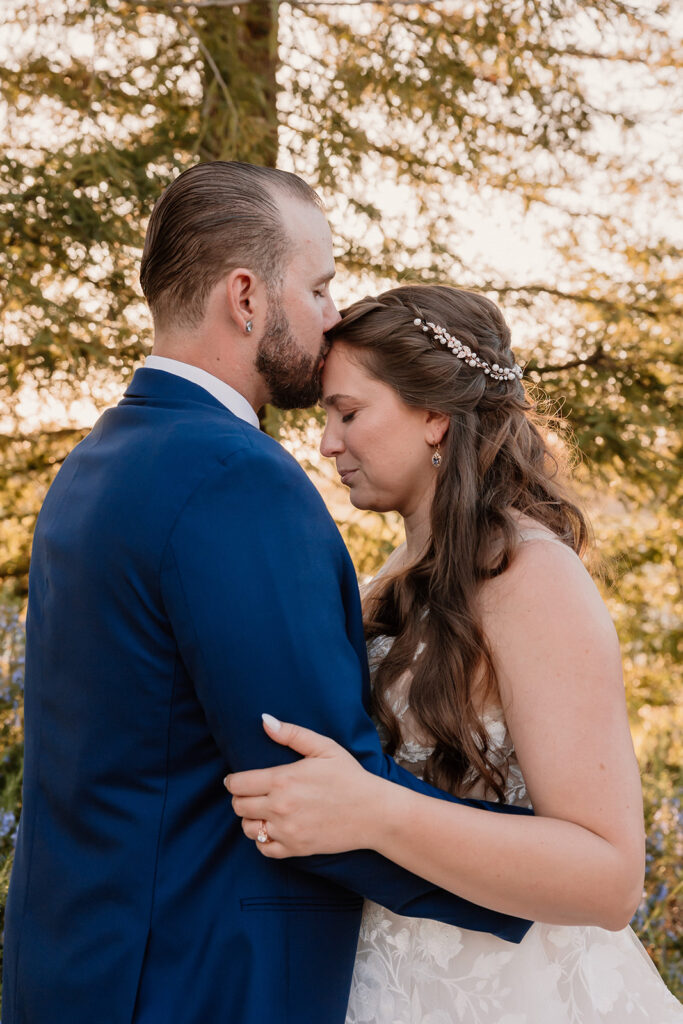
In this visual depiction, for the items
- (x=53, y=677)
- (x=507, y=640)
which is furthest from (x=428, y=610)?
(x=53, y=677)

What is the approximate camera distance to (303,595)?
1.48 m

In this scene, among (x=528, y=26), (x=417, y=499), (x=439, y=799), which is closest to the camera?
(x=439, y=799)

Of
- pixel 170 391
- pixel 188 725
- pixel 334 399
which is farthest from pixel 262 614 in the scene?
pixel 334 399

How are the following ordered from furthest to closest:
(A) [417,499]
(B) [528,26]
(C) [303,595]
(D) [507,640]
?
(B) [528,26], (A) [417,499], (D) [507,640], (C) [303,595]

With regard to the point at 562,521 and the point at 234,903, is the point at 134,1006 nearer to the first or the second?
the point at 234,903

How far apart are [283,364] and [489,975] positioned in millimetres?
1281

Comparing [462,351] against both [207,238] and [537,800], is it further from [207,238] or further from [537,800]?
[537,800]

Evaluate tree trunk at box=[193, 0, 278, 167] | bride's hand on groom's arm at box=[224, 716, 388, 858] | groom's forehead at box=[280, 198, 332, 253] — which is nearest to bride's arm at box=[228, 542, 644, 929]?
bride's hand on groom's arm at box=[224, 716, 388, 858]

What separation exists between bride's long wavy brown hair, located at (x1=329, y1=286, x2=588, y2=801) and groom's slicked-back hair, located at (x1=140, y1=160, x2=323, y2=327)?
47 centimetres

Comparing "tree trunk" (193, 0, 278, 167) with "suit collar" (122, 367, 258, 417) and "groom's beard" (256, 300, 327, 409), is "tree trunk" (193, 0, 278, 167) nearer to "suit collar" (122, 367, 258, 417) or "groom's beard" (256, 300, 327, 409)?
"groom's beard" (256, 300, 327, 409)

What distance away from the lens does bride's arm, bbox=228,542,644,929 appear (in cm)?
150

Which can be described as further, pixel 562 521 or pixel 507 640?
pixel 562 521

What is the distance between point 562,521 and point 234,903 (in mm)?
1066

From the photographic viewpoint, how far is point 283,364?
2.00 meters
